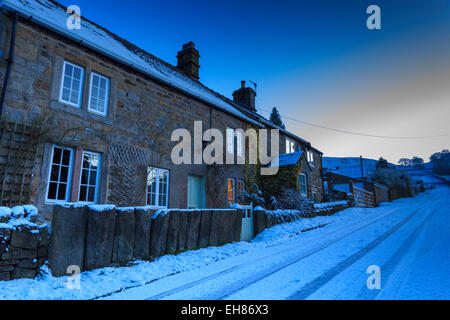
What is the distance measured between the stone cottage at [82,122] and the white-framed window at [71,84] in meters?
0.03

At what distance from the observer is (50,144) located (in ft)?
23.2

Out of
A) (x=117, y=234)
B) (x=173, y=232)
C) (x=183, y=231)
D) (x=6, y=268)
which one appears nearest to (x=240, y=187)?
(x=183, y=231)

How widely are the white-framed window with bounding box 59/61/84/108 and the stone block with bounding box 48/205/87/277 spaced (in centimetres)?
429

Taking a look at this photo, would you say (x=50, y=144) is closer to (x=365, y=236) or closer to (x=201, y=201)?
(x=201, y=201)

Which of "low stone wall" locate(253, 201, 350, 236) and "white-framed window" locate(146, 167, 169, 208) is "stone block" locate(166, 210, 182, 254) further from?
"low stone wall" locate(253, 201, 350, 236)

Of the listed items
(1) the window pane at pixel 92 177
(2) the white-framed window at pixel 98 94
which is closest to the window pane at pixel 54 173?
(1) the window pane at pixel 92 177

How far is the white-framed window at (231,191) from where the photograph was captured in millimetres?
12867

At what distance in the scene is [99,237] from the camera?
4.92 metres

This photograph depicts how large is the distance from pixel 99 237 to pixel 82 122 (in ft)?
13.9

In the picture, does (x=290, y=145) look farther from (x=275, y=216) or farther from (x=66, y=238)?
(x=66, y=238)

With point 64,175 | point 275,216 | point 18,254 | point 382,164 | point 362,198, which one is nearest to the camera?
point 18,254

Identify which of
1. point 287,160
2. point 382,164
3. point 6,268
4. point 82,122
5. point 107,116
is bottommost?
point 6,268

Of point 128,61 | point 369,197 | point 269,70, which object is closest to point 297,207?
point 269,70

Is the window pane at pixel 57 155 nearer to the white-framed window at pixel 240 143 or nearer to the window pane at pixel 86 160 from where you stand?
the window pane at pixel 86 160
